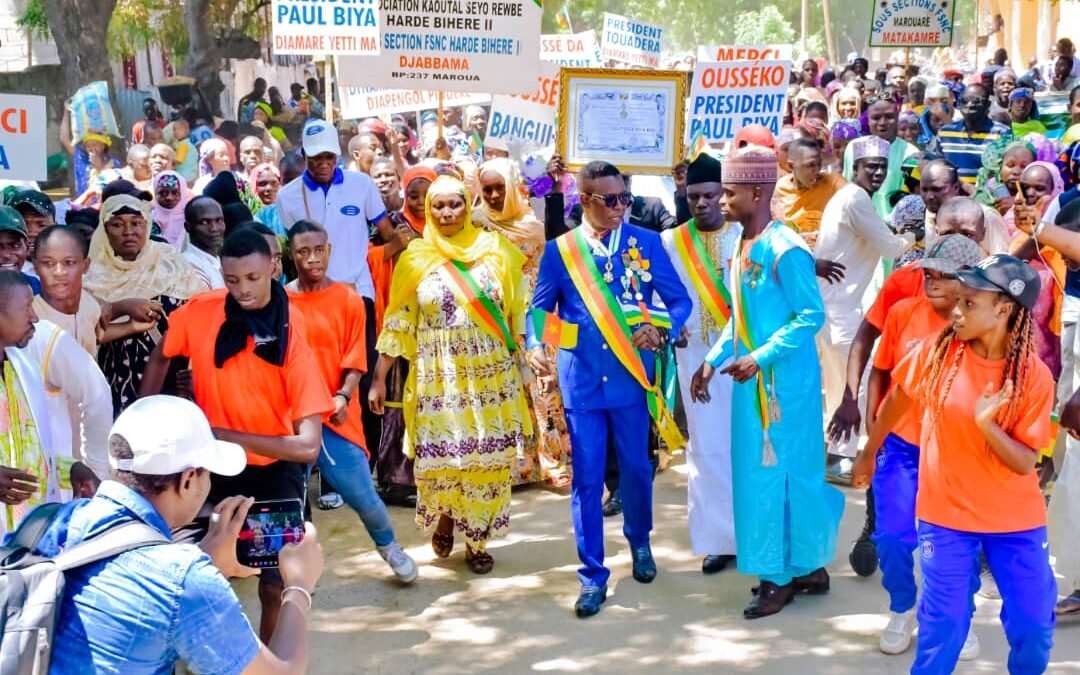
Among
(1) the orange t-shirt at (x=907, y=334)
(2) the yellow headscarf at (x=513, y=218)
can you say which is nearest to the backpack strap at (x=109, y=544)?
(1) the orange t-shirt at (x=907, y=334)

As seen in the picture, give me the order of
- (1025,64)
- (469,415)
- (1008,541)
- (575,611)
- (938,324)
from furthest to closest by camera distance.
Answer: (1025,64) < (469,415) < (575,611) < (938,324) < (1008,541)

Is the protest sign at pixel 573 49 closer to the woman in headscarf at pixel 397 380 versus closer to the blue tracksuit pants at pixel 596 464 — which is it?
the woman in headscarf at pixel 397 380

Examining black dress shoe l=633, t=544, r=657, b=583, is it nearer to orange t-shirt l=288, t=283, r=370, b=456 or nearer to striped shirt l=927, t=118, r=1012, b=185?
orange t-shirt l=288, t=283, r=370, b=456

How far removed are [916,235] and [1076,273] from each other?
163cm

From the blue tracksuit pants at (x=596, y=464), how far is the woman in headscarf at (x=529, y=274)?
73 centimetres

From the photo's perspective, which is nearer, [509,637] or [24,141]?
[509,637]

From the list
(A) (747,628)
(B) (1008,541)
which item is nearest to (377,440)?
(A) (747,628)

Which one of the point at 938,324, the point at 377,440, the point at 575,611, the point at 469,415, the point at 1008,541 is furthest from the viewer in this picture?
the point at 377,440

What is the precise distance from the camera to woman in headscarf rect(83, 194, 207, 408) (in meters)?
5.97

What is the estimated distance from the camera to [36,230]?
255 inches

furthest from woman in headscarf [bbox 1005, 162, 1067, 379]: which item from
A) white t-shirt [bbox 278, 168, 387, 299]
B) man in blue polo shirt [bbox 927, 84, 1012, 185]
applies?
man in blue polo shirt [bbox 927, 84, 1012, 185]

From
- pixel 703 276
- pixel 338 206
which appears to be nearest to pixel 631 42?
pixel 338 206

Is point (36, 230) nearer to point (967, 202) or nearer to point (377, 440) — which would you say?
point (377, 440)

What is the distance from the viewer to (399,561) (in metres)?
6.31
